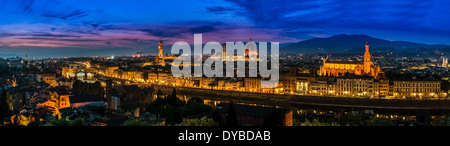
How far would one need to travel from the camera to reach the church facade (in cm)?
2559

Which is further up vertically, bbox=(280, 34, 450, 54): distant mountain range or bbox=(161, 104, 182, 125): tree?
bbox=(280, 34, 450, 54): distant mountain range

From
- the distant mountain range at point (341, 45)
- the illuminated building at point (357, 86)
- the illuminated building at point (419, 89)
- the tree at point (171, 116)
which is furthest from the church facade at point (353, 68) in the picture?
the distant mountain range at point (341, 45)

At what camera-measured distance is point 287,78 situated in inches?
891

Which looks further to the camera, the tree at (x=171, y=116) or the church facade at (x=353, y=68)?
the church facade at (x=353, y=68)

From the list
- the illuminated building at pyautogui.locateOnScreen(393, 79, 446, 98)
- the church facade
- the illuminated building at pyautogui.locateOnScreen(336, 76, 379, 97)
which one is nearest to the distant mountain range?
the church facade

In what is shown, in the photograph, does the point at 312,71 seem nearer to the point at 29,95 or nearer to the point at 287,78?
the point at 287,78

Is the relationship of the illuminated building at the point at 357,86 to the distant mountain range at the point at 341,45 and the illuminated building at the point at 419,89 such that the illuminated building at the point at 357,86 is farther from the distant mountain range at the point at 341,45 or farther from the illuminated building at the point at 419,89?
the distant mountain range at the point at 341,45

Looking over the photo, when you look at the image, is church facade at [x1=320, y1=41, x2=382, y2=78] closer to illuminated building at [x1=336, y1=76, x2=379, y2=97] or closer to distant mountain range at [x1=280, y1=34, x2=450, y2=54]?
illuminated building at [x1=336, y1=76, x2=379, y2=97]

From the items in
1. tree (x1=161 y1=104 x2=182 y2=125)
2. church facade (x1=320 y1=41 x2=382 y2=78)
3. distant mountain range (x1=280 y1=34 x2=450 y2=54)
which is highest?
distant mountain range (x1=280 y1=34 x2=450 y2=54)

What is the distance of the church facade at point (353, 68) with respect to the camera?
25594 mm
